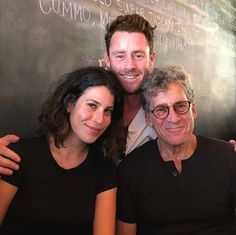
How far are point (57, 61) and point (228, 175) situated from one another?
36.9 inches

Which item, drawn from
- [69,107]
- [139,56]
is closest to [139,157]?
[69,107]

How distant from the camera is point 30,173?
4.60 feet

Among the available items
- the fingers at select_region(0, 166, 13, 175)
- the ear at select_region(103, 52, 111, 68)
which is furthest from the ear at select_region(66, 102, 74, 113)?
the ear at select_region(103, 52, 111, 68)

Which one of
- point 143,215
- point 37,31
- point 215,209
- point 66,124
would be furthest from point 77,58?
point 215,209

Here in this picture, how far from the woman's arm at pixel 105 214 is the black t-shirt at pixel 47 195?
2 centimetres

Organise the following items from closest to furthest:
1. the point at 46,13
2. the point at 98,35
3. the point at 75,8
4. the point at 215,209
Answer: the point at 215,209, the point at 46,13, the point at 75,8, the point at 98,35

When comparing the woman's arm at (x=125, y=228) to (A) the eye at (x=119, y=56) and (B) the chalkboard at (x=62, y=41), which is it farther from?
(A) the eye at (x=119, y=56)

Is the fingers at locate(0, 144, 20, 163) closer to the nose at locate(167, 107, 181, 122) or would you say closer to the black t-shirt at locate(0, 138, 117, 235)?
the black t-shirt at locate(0, 138, 117, 235)

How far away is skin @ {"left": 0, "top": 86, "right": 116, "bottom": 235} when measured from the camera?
1.40m

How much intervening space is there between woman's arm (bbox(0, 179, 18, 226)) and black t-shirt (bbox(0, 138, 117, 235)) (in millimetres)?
19

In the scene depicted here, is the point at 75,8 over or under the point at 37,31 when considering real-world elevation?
over

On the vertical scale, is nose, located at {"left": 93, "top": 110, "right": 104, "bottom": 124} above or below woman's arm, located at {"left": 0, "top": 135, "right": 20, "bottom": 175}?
above

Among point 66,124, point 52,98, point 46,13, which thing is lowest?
point 66,124

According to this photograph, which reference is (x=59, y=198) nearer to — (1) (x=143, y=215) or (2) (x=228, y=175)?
(1) (x=143, y=215)
